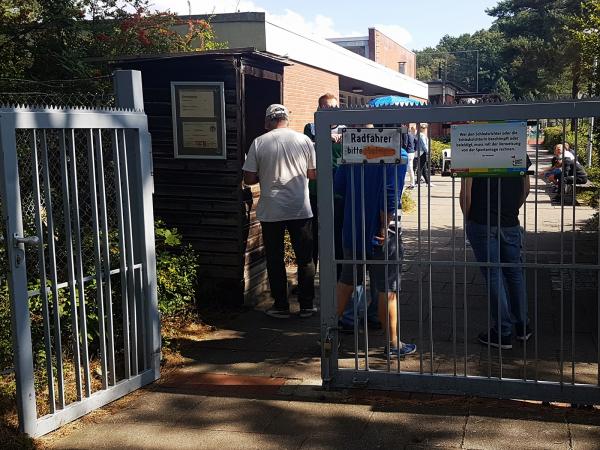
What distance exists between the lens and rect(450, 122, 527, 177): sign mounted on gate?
13.1ft

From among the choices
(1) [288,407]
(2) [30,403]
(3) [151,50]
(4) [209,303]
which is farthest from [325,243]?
(3) [151,50]

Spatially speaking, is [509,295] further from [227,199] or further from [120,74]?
[120,74]

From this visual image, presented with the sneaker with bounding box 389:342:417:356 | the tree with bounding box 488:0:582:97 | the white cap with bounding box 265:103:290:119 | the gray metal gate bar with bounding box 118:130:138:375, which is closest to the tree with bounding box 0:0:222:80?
the white cap with bounding box 265:103:290:119

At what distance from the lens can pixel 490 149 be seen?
406cm

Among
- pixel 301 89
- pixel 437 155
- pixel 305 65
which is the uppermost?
pixel 305 65

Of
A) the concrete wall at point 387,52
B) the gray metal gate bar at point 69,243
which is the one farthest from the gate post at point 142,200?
the concrete wall at point 387,52

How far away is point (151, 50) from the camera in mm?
8016

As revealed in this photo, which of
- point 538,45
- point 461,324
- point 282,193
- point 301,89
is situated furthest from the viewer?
point 538,45

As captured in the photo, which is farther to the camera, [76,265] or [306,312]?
[306,312]

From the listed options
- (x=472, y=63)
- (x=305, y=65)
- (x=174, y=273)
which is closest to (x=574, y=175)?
(x=174, y=273)

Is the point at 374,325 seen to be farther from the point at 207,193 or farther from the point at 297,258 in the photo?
the point at 207,193

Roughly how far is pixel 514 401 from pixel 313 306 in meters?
A: 2.57

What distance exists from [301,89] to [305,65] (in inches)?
20.5

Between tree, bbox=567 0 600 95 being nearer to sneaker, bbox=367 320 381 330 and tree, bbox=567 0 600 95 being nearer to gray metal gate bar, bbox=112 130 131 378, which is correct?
sneaker, bbox=367 320 381 330
